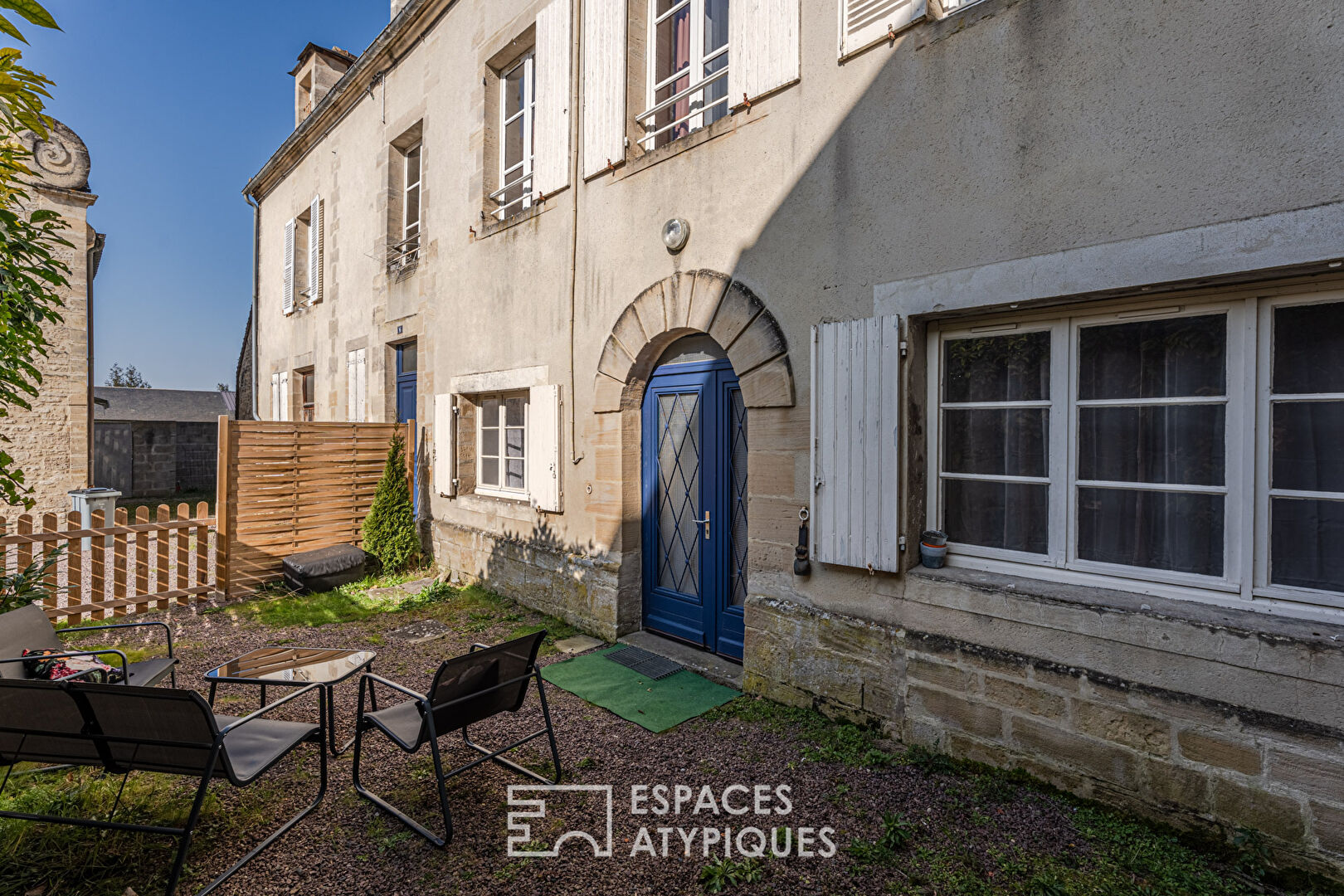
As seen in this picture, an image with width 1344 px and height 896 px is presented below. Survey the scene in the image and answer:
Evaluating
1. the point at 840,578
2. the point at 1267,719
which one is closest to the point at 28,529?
the point at 840,578

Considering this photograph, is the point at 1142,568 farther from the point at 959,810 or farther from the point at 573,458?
the point at 573,458

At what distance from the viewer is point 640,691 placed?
4227 millimetres

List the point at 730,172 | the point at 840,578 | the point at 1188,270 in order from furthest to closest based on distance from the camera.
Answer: the point at 730,172 < the point at 840,578 < the point at 1188,270

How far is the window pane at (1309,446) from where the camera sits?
2441mm

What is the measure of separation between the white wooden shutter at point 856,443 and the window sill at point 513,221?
11.1 ft

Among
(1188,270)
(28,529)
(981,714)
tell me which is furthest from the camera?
(28,529)

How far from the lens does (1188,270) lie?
8.35 ft

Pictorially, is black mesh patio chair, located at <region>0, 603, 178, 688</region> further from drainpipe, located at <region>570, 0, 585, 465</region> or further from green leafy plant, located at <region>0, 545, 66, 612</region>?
drainpipe, located at <region>570, 0, 585, 465</region>

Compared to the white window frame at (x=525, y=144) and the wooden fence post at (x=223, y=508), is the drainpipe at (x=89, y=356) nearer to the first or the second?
the wooden fence post at (x=223, y=508)

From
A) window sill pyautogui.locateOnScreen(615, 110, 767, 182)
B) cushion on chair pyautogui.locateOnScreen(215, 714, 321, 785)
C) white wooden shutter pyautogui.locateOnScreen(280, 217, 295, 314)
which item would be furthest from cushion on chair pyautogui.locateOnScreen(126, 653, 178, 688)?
white wooden shutter pyautogui.locateOnScreen(280, 217, 295, 314)

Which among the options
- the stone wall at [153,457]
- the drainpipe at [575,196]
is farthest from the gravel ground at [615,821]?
the stone wall at [153,457]

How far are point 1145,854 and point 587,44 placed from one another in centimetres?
633

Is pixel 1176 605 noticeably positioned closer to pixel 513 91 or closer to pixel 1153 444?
pixel 1153 444

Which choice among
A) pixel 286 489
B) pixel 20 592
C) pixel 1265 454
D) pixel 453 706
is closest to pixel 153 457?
pixel 286 489
